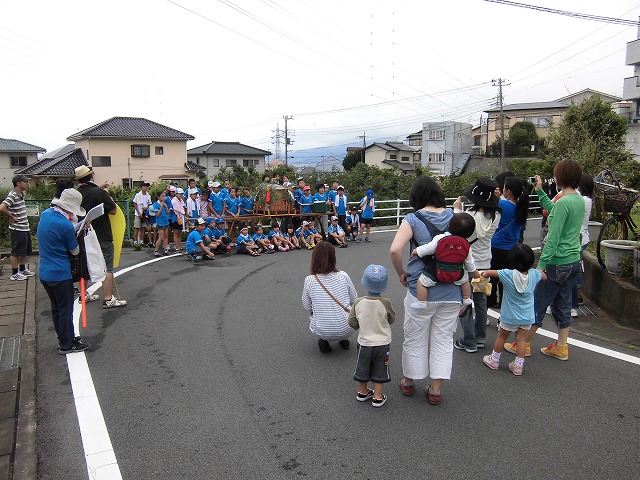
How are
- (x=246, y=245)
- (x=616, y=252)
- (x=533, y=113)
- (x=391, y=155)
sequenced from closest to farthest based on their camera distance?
(x=616, y=252) → (x=246, y=245) → (x=533, y=113) → (x=391, y=155)

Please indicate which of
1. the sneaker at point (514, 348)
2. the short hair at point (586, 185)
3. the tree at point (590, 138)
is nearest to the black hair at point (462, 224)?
the sneaker at point (514, 348)

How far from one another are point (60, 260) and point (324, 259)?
2.77 m

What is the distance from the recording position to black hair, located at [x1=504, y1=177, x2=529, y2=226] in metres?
5.48

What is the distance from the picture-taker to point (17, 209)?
27.9ft

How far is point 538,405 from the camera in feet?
13.0

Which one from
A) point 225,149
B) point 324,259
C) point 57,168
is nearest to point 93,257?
point 324,259

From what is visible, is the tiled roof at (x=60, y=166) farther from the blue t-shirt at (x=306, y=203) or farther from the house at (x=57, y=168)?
the blue t-shirt at (x=306, y=203)

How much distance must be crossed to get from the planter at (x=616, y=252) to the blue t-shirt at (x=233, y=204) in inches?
377

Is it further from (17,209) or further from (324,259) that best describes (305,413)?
(17,209)

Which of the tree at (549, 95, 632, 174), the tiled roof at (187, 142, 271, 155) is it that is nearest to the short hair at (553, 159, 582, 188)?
the tree at (549, 95, 632, 174)

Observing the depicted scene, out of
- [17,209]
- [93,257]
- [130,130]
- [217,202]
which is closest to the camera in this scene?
[93,257]

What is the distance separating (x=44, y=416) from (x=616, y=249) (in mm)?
6747

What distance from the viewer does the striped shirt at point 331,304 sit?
16.6ft

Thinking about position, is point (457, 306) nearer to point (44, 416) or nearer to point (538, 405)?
point (538, 405)
